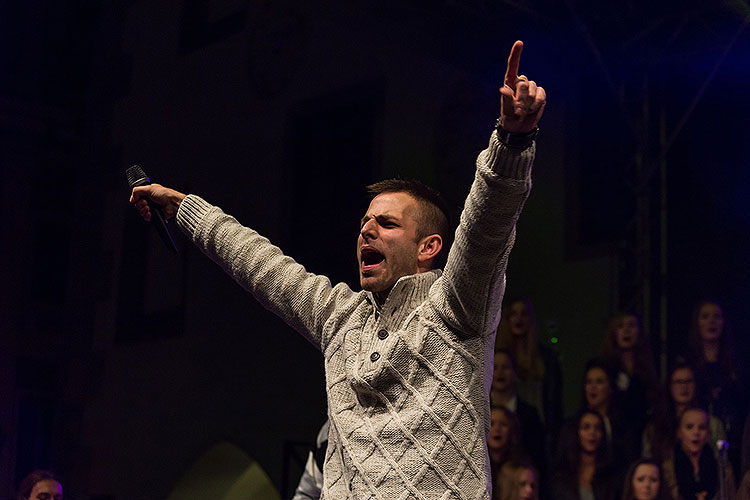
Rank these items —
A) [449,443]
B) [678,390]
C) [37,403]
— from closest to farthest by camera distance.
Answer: [449,443]
[678,390]
[37,403]

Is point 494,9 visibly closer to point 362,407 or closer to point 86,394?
point 86,394

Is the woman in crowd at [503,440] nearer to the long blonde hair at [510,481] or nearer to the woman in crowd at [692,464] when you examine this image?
the long blonde hair at [510,481]

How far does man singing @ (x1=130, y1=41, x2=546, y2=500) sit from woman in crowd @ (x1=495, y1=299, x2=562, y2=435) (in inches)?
123

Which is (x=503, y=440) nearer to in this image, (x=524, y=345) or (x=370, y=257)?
(x=524, y=345)

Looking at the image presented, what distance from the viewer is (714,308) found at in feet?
17.3

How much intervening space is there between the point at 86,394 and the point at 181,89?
7.36 feet

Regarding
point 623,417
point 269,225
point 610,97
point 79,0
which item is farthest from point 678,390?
point 79,0

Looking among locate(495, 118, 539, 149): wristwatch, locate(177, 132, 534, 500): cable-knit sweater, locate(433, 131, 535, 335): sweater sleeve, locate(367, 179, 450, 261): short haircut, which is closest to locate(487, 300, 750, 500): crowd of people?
locate(367, 179, 450, 261): short haircut

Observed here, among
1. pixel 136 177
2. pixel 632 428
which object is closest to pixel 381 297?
pixel 136 177

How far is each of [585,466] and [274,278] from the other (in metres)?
3.14

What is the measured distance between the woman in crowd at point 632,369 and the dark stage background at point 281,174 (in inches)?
48.9

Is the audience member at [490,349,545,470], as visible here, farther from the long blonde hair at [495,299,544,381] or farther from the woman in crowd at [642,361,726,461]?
the woman in crowd at [642,361,726,461]

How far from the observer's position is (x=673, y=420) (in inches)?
203

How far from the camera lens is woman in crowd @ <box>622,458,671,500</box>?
4.86 m
